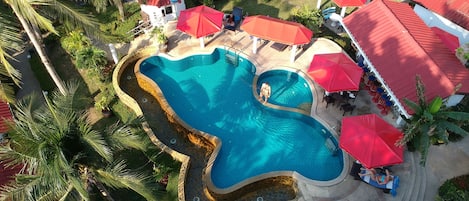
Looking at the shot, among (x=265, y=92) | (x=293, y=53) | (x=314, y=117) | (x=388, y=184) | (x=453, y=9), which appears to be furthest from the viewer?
(x=453, y=9)

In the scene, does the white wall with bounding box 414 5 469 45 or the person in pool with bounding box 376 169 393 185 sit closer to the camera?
the person in pool with bounding box 376 169 393 185

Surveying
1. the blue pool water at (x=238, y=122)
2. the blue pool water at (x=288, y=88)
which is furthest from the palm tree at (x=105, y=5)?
the blue pool water at (x=288, y=88)

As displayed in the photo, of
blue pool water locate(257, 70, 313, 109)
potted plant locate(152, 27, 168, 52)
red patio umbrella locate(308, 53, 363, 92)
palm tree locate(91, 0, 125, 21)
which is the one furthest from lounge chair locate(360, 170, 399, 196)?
palm tree locate(91, 0, 125, 21)

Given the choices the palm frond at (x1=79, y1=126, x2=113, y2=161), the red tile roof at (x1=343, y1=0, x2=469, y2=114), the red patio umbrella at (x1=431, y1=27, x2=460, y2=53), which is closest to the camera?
the palm frond at (x1=79, y1=126, x2=113, y2=161)

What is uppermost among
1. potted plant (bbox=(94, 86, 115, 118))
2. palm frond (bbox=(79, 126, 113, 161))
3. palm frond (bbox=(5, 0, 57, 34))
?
palm frond (bbox=(5, 0, 57, 34))

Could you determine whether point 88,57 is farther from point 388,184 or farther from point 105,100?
point 388,184

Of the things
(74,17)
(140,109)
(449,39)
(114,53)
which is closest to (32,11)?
(74,17)

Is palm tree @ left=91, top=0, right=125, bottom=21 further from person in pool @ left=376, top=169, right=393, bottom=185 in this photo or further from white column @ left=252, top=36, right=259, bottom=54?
person in pool @ left=376, top=169, right=393, bottom=185
